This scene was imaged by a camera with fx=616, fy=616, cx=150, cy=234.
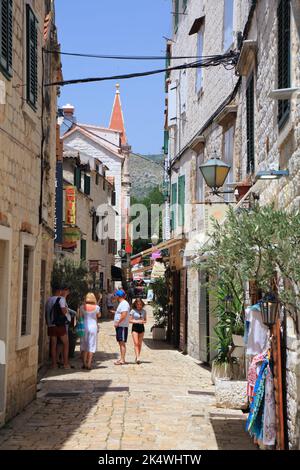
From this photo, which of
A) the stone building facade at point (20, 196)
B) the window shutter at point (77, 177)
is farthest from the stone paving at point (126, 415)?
the window shutter at point (77, 177)

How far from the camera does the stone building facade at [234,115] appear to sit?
256 inches

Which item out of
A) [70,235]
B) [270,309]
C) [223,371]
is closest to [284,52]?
[270,309]

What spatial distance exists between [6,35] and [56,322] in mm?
6907

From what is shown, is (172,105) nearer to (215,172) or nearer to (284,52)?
(215,172)

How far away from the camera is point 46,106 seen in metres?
13.5

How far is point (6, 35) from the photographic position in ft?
26.0

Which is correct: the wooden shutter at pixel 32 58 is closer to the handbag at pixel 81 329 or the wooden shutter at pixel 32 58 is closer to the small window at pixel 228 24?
the small window at pixel 228 24

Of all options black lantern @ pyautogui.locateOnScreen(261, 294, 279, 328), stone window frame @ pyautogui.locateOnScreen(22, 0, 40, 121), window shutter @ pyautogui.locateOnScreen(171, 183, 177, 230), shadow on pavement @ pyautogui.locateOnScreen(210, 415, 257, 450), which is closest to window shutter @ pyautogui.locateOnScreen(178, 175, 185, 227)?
window shutter @ pyautogui.locateOnScreen(171, 183, 177, 230)

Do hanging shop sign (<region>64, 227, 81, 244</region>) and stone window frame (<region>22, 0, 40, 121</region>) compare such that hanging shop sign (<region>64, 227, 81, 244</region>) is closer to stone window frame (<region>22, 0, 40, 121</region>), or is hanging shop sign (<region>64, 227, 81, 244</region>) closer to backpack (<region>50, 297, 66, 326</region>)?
backpack (<region>50, 297, 66, 326</region>)

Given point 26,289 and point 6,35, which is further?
point 26,289

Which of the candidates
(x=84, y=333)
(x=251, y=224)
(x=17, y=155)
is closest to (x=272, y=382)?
(x=251, y=224)

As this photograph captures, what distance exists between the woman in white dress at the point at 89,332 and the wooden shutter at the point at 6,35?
6839 mm
